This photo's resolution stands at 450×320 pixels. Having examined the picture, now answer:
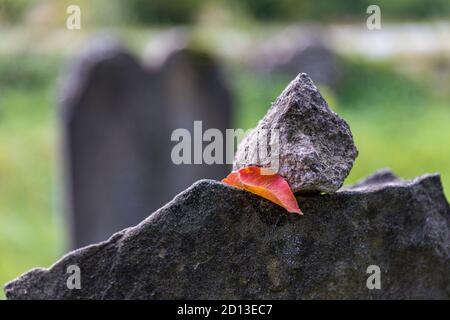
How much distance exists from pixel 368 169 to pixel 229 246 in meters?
7.51

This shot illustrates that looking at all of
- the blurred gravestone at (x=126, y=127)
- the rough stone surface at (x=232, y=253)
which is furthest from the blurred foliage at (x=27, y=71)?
the rough stone surface at (x=232, y=253)

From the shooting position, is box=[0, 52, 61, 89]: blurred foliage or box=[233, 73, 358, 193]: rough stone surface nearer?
box=[233, 73, 358, 193]: rough stone surface

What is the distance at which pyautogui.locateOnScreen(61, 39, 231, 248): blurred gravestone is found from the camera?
18.9ft

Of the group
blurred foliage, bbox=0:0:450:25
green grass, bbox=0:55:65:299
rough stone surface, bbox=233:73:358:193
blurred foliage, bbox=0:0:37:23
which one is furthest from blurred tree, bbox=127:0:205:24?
rough stone surface, bbox=233:73:358:193

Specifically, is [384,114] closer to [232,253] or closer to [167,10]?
[167,10]

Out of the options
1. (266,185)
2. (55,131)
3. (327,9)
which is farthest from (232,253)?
(327,9)

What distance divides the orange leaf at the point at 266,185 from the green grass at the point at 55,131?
5.11 m

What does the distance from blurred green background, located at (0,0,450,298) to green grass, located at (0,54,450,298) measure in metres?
0.01

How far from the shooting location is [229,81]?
7.95 m

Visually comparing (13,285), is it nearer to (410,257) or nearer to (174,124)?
(410,257)

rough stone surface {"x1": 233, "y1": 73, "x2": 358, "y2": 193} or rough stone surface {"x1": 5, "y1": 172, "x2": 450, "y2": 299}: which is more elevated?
rough stone surface {"x1": 233, "y1": 73, "x2": 358, "y2": 193}

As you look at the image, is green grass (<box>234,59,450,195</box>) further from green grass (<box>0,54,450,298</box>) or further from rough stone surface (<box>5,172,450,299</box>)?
rough stone surface (<box>5,172,450,299</box>)

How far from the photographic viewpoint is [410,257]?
1.91m

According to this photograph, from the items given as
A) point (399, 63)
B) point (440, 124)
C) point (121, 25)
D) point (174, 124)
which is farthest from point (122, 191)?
point (121, 25)
